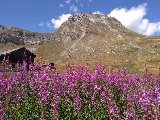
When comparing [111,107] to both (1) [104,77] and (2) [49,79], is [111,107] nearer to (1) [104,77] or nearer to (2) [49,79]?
(2) [49,79]

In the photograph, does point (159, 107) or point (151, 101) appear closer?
point (159, 107)

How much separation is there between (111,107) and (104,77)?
5100 millimetres

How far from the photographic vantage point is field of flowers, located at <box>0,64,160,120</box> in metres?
11.5

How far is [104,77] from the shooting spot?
14.7 meters

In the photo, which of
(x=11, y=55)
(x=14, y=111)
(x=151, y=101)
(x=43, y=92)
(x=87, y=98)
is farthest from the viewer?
(x=11, y=55)

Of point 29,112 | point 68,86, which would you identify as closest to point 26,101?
point 29,112

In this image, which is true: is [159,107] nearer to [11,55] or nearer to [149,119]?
[149,119]

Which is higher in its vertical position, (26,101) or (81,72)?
(81,72)

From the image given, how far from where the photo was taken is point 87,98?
1345cm

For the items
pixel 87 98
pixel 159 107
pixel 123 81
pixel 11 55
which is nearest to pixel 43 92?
pixel 87 98

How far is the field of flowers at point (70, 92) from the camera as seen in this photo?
37.8 feet

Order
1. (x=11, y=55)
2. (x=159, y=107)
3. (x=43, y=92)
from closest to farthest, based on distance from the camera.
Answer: (x=159, y=107) < (x=43, y=92) < (x=11, y=55)

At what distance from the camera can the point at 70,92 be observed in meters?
13.3

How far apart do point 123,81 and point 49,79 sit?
3.27 metres
